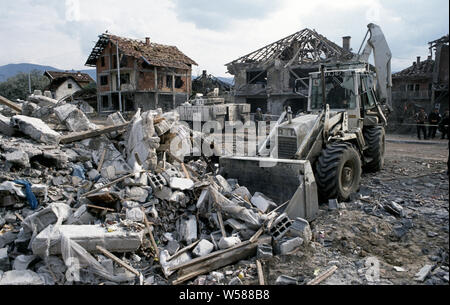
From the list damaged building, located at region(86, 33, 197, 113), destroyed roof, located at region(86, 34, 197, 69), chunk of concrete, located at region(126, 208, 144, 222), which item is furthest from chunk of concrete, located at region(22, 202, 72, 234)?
destroyed roof, located at region(86, 34, 197, 69)

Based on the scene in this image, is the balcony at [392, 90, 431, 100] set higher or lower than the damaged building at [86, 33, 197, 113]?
lower

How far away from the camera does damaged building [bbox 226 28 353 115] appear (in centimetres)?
2581

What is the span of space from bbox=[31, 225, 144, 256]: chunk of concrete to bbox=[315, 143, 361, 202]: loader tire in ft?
11.0

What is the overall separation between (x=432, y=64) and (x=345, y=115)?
24.0 meters

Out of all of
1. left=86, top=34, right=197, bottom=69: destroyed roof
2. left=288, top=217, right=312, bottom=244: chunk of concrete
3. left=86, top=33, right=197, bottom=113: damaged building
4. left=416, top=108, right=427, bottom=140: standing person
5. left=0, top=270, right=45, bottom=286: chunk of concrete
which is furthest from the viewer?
left=86, top=33, right=197, bottom=113: damaged building

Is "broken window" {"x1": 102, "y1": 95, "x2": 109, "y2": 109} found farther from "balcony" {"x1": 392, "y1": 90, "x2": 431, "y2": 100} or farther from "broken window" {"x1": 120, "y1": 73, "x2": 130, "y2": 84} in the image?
"balcony" {"x1": 392, "y1": 90, "x2": 431, "y2": 100}

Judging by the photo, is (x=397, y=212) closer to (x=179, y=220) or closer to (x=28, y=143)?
(x=179, y=220)

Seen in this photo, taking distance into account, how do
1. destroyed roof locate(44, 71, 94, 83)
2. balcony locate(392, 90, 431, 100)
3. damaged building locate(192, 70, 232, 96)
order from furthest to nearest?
destroyed roof locate(44, 71, 94, 83), damaged building locate(192, 70, 232, 96), balcony locate(392, 90, 431, 100)

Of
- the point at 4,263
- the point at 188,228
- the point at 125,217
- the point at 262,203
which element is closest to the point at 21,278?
the point at 4,263

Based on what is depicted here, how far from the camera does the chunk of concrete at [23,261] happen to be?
14.3 ft

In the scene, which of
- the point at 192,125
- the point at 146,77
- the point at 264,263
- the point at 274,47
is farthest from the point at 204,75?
the point at 264,263

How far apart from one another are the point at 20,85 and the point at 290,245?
156ft

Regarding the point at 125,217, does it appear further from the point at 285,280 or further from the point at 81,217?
the point at 285,280

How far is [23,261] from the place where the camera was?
14.4 feet
